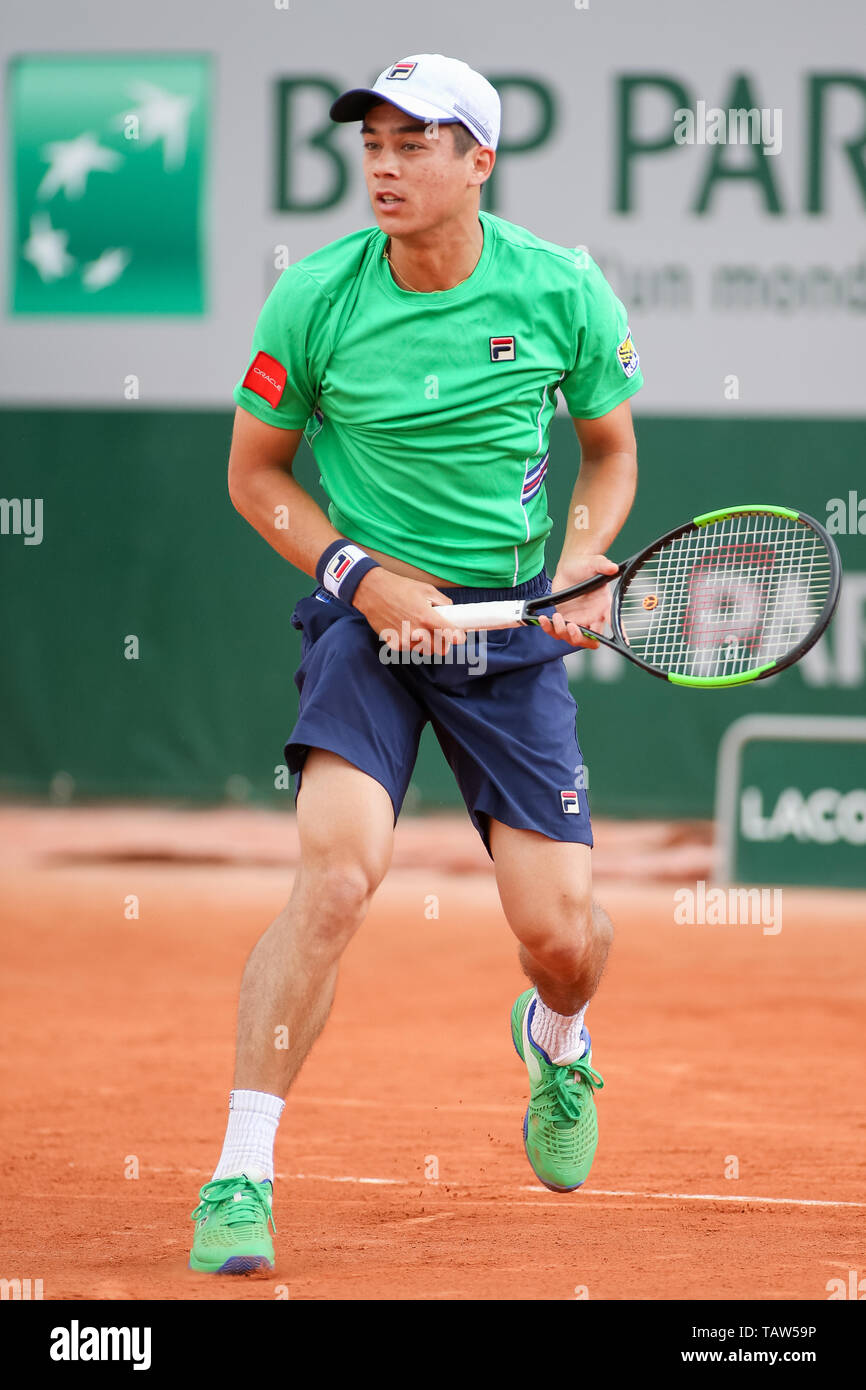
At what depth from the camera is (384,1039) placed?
5816 millimetres

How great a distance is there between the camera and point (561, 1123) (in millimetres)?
3633

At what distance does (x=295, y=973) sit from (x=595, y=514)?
3.70 feet

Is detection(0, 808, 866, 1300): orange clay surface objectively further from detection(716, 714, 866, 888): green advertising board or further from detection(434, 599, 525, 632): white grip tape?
detection(434, 599, 525, 632): white grip tape

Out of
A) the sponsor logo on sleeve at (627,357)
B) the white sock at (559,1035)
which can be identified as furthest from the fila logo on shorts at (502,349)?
the white sock at (559,1035)

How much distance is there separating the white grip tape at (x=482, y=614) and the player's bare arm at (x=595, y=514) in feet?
0.18

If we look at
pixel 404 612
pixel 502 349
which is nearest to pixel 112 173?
pixel 502 349

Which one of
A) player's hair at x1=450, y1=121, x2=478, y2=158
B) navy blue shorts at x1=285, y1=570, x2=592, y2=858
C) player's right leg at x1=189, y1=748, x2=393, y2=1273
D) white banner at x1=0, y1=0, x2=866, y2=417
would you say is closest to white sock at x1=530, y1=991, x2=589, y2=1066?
navy blue shorts at x1=285, y1=570, x2=592, y2=858

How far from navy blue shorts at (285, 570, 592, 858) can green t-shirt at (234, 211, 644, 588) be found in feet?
0.47

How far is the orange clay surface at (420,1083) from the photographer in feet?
10.4

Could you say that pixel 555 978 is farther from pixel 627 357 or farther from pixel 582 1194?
pixel 627 357

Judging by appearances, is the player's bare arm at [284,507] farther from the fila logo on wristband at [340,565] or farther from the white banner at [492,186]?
the white banner at [492,186]

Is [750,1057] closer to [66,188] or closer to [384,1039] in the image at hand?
[384,1039]

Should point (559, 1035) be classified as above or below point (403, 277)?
below

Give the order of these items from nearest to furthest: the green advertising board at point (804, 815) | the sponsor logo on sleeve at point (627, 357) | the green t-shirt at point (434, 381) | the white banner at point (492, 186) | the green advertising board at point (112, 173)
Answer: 1. the green t-shirt at point (434, 381)
2. the sponsor logo on sleeve at point (627, 357)
3. the green advertising board at point (804, 815)
4. the white banner at point (492, 186)
5. the green advertising board at point (112, 173)
